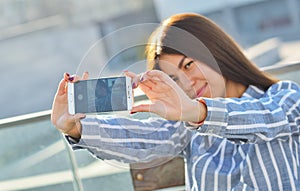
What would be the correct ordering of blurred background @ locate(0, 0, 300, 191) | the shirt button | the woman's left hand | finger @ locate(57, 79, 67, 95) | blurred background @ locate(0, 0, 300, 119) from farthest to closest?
blurred background @ locate(0, 0, 300, 119) → blurred background @ locate(0, 0, 300, 191) → the shirt button → finger @ locate(57, 79, 67, 95) → the woman's left hand

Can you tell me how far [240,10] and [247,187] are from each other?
11476mm

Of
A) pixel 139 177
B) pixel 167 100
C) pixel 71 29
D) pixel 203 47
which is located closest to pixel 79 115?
pixel 167 100

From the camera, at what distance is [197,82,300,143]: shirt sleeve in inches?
39.2

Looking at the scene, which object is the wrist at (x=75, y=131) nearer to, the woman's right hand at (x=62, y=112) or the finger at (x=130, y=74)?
the woman's right hand at (x=62, y=112)

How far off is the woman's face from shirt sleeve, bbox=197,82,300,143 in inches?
2.9

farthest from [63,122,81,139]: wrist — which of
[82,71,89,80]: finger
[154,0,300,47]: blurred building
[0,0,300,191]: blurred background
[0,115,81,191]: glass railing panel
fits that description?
[154,0,300,47]: blurred building

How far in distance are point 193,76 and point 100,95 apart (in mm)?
205

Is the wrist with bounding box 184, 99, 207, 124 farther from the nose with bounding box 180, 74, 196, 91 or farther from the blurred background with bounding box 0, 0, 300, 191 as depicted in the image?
the blurred background with bounding box 0, 0, 300, 191

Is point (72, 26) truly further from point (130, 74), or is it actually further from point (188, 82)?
point (130, 74)

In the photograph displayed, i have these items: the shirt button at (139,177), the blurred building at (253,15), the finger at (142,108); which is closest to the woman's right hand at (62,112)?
the finger at (142,108)

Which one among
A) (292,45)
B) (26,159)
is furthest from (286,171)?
(292,45)

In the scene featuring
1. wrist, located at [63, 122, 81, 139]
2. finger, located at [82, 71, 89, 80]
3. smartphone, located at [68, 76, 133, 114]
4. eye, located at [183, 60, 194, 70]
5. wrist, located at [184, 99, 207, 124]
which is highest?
eye, located at [183, 60, 194, 70]

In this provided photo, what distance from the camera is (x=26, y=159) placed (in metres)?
1.50

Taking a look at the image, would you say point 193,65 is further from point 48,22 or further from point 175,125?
point 48,22
